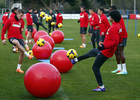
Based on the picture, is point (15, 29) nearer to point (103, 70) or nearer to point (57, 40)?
point (103, 70)

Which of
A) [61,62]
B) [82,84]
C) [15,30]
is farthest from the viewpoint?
[15,30]

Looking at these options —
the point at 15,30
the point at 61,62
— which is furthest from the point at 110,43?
the point at 15,30

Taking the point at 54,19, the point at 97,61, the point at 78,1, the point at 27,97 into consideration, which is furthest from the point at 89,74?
the point at 78,1

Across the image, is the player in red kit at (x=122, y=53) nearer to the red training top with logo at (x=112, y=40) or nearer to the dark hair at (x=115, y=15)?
the dark hair at (x=115, y=15)

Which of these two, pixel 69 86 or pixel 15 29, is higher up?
pixel 15 29

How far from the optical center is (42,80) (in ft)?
23.5

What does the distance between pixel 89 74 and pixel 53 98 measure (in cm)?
331

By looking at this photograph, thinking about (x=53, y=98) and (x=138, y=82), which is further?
(x=138, y=82)

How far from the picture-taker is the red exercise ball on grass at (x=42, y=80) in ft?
23.6

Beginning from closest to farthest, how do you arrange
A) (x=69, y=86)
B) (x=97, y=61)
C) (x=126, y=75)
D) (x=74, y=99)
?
1. (x=74, y=99)
2. (x=97, y=61)
3. (x=69, y=86)
4. (x=126, y=75)

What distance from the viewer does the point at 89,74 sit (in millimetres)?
10609

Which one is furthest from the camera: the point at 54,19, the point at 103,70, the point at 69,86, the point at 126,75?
the point at 54,19

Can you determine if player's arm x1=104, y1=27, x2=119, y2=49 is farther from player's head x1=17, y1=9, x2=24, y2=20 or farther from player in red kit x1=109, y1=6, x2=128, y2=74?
player's head x1=17, y1=9, x2=24, y2=20

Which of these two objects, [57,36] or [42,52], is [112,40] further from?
[57,36]
